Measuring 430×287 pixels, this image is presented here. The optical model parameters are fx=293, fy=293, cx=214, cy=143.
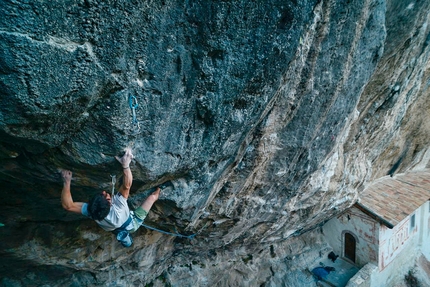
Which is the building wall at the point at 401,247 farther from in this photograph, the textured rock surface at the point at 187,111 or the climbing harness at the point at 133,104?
the climbing harness at the point at 133,104

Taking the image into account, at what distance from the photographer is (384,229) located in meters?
10.1

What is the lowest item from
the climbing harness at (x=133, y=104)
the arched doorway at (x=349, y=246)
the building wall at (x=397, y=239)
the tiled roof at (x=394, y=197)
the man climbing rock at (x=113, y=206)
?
the arched doorway at (x=349, y=246)

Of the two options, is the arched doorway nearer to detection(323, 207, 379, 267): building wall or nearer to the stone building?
the stone building

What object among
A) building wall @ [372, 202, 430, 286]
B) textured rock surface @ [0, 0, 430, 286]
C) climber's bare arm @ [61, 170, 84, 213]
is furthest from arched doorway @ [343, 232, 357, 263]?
climber's bare arm @ [61, 170, 84, 213]

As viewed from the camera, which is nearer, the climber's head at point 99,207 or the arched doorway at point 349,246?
the climber's head at point 99,207

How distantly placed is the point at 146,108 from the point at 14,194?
2906mm

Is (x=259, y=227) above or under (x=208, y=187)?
under

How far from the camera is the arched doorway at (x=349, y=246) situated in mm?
10812

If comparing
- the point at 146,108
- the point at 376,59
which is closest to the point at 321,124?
the point at 376,59

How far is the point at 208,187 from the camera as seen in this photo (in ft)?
15.9

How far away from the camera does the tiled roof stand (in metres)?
9.80

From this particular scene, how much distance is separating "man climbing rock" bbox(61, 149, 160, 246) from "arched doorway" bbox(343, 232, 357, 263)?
9.28 meters

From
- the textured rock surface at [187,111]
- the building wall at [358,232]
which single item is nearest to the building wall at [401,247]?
the building wall at [358,232]

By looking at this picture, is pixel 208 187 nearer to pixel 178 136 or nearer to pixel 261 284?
pixel 178 136
